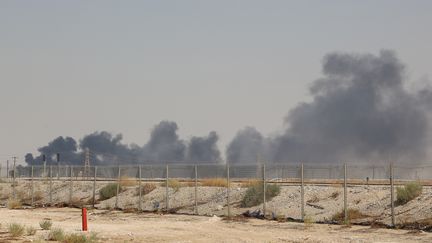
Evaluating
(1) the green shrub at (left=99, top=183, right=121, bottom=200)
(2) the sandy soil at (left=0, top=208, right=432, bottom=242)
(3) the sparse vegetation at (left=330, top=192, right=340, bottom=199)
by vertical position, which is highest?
(3) the sparse vegetation at (left=330, top=192, right=340, bottom=199)

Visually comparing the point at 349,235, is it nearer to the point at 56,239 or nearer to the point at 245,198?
the point at 56,239

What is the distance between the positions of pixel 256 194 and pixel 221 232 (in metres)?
12.5

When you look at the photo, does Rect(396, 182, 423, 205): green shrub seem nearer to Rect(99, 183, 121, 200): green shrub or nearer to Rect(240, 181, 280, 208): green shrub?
Rect(240, 181, 280, 208): green shrub

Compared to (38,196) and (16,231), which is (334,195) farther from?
(38,196)

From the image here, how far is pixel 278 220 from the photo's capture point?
36.6m

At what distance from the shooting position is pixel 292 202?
141 feet

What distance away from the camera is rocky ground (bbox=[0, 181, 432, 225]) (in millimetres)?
35844

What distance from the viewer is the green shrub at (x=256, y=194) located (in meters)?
44.1

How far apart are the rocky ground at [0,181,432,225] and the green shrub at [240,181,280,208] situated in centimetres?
43

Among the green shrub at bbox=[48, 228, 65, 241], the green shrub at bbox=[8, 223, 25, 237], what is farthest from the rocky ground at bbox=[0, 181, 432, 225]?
the green shrub at bbox=[8, 223, 25, 237]

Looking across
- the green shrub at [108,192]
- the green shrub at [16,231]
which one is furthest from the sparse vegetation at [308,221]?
the green shrub at [108,192]

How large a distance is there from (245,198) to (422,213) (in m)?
13.1

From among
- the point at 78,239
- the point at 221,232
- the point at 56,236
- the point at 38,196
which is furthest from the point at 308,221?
the point at 38,196

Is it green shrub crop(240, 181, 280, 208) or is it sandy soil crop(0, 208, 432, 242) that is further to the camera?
green shrub crop(240, 181, 280, 208)
